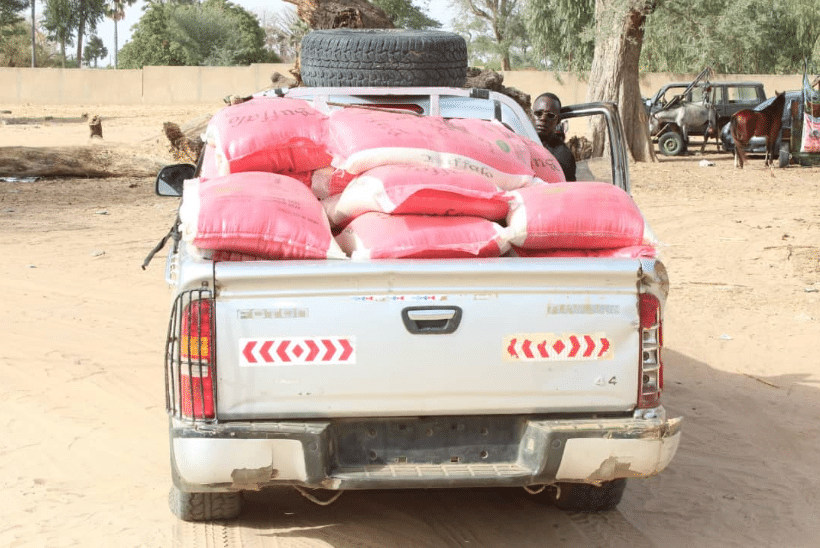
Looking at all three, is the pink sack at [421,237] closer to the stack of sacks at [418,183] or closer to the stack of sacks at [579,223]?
the stack of sacks at [418,183]

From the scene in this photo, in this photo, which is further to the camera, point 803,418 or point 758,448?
point 803,418

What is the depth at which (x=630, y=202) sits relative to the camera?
14.2 feet

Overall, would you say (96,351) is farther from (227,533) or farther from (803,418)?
(803,418)

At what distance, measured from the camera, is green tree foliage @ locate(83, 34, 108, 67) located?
272ft

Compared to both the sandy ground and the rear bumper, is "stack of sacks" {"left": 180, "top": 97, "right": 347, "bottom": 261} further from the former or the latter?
the sandy ground

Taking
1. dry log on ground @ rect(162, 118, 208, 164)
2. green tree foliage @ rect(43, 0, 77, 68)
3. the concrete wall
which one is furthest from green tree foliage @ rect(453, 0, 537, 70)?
dry log on ground @ rect(162, 118, 208, 164)

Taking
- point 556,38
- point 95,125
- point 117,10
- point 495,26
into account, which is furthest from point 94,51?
point 95,125

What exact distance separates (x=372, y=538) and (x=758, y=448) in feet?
8.07

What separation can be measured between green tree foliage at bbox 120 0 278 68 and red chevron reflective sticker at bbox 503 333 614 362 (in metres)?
54.9

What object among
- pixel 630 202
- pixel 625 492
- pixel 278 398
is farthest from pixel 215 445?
pixel 625 492

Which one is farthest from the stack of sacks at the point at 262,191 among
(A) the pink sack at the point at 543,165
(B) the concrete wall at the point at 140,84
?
(B) the concrete wall at the point at 140,84

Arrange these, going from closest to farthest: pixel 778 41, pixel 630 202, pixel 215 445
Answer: pixel 215 445
pixel 630 202
pixel 778 41

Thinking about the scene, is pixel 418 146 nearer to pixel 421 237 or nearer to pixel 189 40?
pixel 421 237

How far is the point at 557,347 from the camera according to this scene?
3773 millimetres
